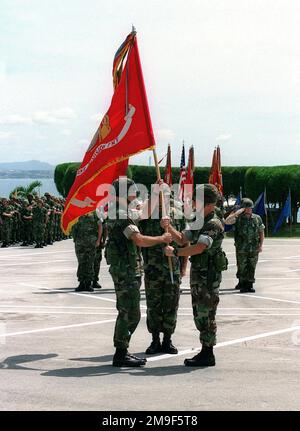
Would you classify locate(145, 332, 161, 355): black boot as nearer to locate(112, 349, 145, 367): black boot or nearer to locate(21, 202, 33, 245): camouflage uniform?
locate(112, 349, 145, 367): black boot

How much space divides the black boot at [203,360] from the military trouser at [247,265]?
6824mm

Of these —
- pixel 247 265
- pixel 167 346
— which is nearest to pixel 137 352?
pixel 167 346

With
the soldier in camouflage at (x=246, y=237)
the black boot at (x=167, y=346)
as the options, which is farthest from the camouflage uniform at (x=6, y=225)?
the black boot at (x=167, y=346)

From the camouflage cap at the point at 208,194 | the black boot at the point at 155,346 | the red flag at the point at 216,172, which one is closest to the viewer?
the camouflage cap at the point at 208,194

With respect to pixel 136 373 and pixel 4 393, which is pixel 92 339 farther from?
pixel 4 393

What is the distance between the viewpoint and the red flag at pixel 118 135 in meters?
9.18

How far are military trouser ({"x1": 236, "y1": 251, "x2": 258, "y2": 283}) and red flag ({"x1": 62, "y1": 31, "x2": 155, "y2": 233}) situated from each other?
6145mm

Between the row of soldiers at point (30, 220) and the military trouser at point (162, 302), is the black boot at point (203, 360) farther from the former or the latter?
the row of soldiers at point (30, 220)

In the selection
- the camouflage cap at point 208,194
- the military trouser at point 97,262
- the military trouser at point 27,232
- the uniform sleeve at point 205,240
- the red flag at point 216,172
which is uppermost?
the red flag at point 216,172

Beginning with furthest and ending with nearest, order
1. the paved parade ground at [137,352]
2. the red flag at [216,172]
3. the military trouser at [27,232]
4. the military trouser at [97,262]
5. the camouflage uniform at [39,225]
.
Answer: the military trouser at [27,232] < the camouflage uniform at [39,225] < the red flag at [216,172] < the military trouser at [97,262] < the paved parade ground at [137,352]

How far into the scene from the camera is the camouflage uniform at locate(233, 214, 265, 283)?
15.4 metres

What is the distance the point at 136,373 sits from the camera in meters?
8.10

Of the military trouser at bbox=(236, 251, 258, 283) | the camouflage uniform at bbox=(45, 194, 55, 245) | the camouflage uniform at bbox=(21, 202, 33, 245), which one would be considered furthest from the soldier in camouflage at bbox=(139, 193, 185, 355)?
the camouflage uniform at bbox=(21, 202, 33, 245)

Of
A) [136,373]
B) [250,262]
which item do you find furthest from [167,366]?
[250,262]
